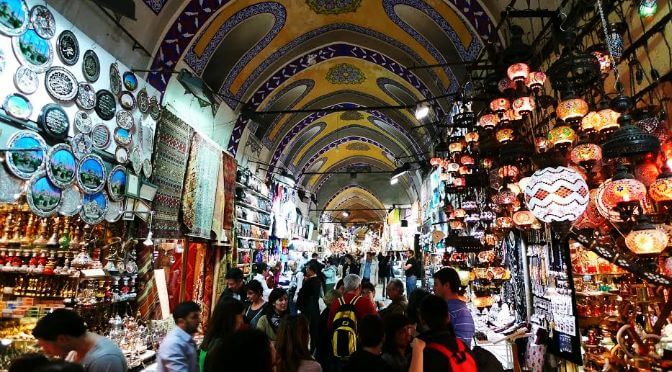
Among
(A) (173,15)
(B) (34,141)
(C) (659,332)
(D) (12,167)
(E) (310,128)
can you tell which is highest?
(E) (310,128)

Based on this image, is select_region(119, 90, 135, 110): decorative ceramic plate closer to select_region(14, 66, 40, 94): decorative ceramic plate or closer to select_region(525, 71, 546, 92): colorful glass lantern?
select_region(14, 66, 40, 94): decorative ceramic plate

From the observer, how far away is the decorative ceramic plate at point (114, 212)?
432cm

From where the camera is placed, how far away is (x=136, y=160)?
484 centimetres

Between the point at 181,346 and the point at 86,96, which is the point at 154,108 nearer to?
the point at 86,96

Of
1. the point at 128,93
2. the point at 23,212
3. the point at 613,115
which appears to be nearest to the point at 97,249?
the point at 23,212

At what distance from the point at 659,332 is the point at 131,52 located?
6.45 metres

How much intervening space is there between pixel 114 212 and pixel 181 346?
9.38ft

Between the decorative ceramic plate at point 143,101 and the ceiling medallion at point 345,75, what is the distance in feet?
19.0

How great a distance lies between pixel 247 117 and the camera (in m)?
8.51

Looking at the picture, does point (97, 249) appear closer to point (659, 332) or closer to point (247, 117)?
point (247, 117)

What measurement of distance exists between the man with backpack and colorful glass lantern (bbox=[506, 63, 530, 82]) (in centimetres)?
267

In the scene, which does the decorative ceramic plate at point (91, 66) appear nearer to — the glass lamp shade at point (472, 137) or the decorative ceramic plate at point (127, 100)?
the decorative ceramic plate at point (127, 100)

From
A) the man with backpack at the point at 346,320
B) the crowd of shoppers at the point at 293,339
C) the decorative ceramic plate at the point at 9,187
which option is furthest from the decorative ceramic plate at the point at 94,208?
the man with backpack at the point at 346,320

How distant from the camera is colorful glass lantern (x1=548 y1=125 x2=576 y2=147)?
3158 millimetres
